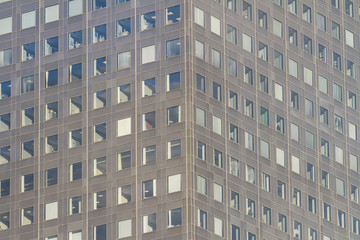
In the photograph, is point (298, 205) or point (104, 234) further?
point (298, 205)

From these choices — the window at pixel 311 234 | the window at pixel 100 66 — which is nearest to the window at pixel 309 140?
the window at pixel 311 234

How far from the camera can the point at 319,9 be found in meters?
170

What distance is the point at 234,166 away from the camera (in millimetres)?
151750

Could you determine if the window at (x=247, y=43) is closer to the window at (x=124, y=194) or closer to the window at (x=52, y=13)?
the window at (x=52, y=13)

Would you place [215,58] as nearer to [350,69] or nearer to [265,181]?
[265,181]

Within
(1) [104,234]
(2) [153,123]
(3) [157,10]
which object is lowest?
(1) [104,234]

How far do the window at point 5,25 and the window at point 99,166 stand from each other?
18410 mm

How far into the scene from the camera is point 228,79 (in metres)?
154

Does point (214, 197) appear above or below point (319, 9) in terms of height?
below

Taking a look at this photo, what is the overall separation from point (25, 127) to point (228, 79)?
20.0 meters

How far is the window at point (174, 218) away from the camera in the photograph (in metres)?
144

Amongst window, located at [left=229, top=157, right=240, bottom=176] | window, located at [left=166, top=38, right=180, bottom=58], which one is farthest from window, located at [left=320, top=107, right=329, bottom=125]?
window, located at [left=166, top=38, right=180, bottom=58]

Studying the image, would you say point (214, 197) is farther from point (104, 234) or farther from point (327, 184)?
point (327, 184)

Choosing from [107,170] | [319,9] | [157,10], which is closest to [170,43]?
[157,10]
